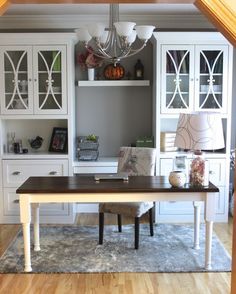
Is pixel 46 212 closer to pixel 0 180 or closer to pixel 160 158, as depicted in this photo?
pixel 0 180

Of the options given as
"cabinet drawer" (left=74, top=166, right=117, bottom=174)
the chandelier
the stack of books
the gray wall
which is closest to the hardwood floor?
"cabinet drawer" (left=74, top=166, right=117, bottom=174)

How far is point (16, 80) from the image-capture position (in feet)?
15.4

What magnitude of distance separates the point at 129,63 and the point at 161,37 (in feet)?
2.13

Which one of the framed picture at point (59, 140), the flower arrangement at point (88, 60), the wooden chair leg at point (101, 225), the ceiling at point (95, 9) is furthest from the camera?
the framed picture at point (59, 140)

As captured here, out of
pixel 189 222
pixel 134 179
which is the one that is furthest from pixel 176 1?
pixel 189 222

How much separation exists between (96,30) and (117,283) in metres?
2.01

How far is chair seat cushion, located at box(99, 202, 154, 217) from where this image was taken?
387 cm

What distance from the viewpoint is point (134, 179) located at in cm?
383

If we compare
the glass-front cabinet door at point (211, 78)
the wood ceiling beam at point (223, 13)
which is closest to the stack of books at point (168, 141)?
the glass-front cabinet door at point (211, 78)

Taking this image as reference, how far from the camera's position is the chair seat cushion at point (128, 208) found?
12.7 ft

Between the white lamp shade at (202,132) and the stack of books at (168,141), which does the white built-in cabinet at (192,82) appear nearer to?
the stack of books at (168,141)

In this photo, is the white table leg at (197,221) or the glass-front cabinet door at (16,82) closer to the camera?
the white table leg at (197,221)

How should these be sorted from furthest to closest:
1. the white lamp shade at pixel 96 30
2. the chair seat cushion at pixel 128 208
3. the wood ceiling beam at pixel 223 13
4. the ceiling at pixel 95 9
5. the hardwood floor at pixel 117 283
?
the ceiling at pixel 95 9
the chair seat cushion at pixel 128 208
the white lamp shade at pixel 96 30
the hardwood floor at pixel 117 283
the wood ceiling beam at pixel 223 13

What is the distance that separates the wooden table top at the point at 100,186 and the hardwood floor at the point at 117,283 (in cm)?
69
